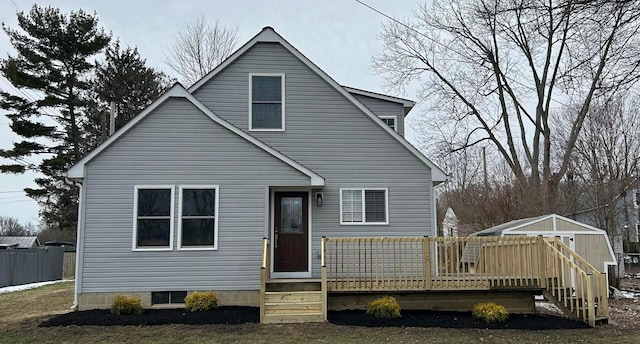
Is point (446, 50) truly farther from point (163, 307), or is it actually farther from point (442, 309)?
point (163, 307)

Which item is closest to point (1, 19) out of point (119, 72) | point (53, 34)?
point (53, 34)

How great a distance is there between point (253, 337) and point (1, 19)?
974 inches

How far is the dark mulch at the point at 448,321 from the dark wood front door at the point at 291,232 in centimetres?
183

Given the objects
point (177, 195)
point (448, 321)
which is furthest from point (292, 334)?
point (177, 195)

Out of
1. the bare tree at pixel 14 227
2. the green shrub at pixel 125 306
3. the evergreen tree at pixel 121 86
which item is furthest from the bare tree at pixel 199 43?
the bare tree at pixel 14 227

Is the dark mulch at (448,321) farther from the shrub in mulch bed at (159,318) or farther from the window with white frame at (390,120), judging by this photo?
the window with white frame at (390,120)

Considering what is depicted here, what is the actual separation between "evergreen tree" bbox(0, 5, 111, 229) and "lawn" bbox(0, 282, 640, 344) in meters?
18.4

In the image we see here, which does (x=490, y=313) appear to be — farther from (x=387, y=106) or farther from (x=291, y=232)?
(x=387, y=106)

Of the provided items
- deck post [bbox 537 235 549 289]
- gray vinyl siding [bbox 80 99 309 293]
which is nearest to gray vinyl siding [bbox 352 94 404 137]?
gray vinyl siding [bbox 80 99 309 293]

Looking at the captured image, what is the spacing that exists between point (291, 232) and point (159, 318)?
3447 millimetres

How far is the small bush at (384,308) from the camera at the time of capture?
9773 millimetres

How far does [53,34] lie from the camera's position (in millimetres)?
25719

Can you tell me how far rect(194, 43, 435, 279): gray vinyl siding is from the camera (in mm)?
11758

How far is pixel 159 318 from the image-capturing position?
970 centimetres
